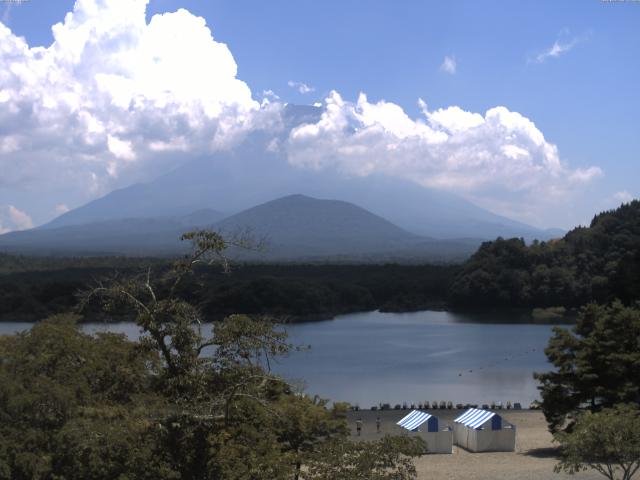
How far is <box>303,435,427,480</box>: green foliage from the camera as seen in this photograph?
25.4ft

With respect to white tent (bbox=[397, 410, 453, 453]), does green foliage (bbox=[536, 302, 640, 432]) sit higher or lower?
higher

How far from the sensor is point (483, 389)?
28.6m

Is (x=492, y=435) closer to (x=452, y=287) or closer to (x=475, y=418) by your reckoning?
(x=475, y=418)

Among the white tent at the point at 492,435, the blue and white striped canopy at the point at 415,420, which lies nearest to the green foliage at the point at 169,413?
the blue and white striped canopy at the point at 415,420


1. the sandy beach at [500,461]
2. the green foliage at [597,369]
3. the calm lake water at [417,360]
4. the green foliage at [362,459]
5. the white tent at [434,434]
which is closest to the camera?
the green foliage at [362,459]

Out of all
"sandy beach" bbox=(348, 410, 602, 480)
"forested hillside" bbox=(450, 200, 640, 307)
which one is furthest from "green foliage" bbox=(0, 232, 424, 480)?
"forested hillside" bbox=(450, 200, 640, 307)

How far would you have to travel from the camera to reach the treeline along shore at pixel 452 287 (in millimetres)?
→ 53812

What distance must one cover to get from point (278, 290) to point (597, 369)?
4147 centimetres

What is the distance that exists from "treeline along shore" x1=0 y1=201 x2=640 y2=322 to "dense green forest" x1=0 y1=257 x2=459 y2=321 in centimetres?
7

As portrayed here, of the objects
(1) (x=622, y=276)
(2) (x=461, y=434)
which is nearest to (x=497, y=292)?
(1) (x=622, y=276)

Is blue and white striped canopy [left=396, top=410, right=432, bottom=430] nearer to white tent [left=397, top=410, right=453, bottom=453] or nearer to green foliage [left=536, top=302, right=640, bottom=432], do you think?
white tent [left=397, top=410, right=453, bottom=453]

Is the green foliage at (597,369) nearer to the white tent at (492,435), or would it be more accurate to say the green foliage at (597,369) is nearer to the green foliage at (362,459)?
the white tent at (492,435)

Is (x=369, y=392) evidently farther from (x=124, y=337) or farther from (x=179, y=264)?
(x=179, y=264)

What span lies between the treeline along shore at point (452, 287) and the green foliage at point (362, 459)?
4168 cm
